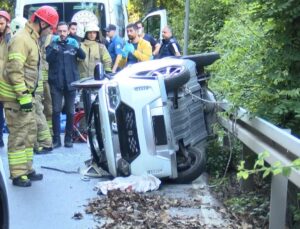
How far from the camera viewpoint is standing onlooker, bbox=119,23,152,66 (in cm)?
1166

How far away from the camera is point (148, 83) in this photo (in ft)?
21.0

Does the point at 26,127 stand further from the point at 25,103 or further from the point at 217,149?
the point at 217,149

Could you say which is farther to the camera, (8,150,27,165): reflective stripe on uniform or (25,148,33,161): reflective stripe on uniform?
(25,148,33,161): reflective stripe on uniform

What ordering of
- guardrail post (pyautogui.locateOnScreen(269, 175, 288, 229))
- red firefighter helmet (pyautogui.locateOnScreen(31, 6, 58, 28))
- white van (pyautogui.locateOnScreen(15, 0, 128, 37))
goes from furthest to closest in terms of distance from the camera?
white van (pyautogui.locateOnScreen(15, 0, 128, 37)), red firefighter helmet (pyautogui.locateOnScreen(31, 6, 58, 28)), guardrail post (pyautogui.locateOnScreen(269, 175, 288, 229))

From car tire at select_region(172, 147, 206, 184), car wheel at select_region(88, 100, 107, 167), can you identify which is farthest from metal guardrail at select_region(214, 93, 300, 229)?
car wheel at select_region(88, 100, 107, 167)

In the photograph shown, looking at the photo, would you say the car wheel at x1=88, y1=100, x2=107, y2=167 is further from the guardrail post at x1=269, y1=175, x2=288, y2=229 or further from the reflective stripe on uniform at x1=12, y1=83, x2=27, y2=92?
the guardrail post at x1=269, y1=175, x2=288, y2=229

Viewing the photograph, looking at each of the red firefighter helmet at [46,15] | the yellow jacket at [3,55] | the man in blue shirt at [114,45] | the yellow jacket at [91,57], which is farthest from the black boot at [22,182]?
the man in blue shirt at [114,45]

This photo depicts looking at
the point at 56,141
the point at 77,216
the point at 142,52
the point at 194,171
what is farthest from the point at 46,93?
the point at 77,216

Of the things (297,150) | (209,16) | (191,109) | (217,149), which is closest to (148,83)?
(191,109)

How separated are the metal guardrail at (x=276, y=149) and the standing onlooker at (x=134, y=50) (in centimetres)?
623

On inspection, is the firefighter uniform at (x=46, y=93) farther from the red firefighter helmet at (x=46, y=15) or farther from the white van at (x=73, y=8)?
the white van at (x=73, y=8)

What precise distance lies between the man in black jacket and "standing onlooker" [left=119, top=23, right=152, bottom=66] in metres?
2.50

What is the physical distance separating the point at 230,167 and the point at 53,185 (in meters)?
2.02

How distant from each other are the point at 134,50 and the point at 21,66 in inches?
209
